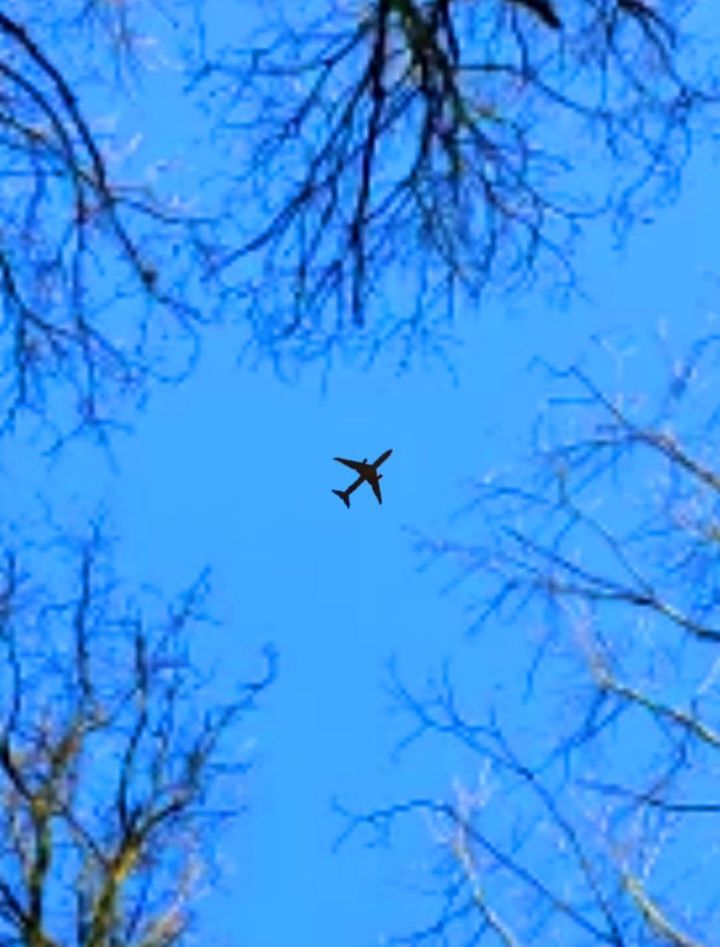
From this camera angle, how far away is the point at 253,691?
10266 mm

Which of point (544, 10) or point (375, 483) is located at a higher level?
point (544, 10)

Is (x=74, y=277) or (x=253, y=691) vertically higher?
(x=253, y=691)

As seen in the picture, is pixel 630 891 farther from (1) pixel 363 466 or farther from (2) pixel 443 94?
(2) pixel 443 94

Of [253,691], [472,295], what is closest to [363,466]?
[472,295]

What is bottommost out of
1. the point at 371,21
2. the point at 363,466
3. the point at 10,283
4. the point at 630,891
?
the point at 630,891

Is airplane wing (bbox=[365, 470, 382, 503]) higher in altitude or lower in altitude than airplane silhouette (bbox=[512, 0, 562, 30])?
lower

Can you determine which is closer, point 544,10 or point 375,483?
point 544,10

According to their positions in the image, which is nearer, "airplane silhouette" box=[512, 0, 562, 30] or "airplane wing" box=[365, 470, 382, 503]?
"airplane silhouette" box=[512, 0, 562, 30]

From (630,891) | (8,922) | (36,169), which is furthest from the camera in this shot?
(8,922)

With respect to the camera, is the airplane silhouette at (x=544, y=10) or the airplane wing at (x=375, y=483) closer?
the airplane silhouette at (x=544, y=10)

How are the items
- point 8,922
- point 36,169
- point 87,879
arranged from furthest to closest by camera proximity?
1. point 87,879
2. point 8,922
3. point 36,169

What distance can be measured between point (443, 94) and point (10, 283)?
5.94 ft

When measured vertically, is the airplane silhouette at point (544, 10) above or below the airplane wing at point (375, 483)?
above

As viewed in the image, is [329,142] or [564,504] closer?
[329,142]
